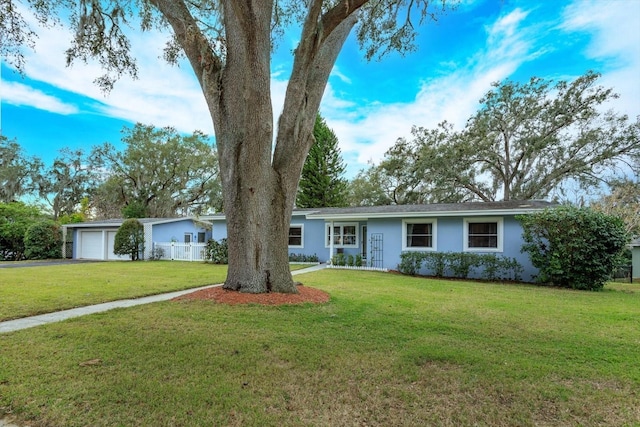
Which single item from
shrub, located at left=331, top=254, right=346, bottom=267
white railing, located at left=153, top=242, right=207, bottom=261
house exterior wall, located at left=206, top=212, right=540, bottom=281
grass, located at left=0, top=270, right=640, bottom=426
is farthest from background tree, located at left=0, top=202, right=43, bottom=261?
grass, located at left=0, top=270, right=640, bottom=426

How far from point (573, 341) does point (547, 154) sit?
22092mm

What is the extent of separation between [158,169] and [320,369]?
99.6 ft

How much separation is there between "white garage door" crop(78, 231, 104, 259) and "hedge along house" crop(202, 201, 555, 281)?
12.7 m

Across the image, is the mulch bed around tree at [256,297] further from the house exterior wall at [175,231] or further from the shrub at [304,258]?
the house exterior wall at [175,231]

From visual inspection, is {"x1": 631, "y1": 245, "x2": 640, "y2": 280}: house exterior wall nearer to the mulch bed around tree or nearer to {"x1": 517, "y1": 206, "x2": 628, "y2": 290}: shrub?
{"x1": 517, "y1": 206, "x2": 628, "y2": 290}: shrub

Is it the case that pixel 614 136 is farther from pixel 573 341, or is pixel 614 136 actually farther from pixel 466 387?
pixel 466 387

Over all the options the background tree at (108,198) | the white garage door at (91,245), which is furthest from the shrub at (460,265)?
the background tree at (108,198)

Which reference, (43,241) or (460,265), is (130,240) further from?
(460,265)

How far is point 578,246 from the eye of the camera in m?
9.59

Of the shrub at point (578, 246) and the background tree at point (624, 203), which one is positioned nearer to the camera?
the shrub at point (578, 246)

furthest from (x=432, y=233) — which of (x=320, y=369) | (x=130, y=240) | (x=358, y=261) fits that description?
(x=130, y=240)

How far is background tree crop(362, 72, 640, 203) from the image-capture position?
20484 mm

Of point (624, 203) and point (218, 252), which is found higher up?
point (624, 203)

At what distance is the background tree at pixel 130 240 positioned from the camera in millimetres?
18344
